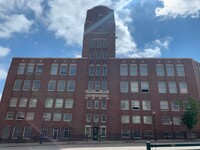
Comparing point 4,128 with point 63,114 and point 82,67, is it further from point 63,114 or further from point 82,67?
point 82,67

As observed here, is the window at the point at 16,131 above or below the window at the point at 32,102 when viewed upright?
below

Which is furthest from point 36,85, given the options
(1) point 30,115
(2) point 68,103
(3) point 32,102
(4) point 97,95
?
(4) point 97,95

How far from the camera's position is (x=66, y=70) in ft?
134

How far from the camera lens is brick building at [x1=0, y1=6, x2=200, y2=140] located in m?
35.5

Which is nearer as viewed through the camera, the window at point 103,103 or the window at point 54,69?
the window at point 103,103

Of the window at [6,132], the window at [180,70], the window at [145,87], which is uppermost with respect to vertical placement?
the window at [180,70]

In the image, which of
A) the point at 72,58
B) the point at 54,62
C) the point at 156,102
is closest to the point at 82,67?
the point at 72,58

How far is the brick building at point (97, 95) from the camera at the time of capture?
3550 cm

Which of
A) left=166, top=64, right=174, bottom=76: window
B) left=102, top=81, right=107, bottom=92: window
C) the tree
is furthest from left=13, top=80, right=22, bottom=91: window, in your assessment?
the tree

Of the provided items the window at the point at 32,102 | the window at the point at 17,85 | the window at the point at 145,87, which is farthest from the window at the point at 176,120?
the window at the point at 17,85

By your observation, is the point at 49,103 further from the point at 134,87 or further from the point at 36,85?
the point at 134,87

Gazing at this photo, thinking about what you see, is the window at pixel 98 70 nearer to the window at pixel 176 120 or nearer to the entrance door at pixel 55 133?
the entrance door at pixel 55 133

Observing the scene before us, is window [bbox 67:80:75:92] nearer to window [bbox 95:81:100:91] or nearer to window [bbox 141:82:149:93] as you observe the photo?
window [bbox 95:81:100:91]

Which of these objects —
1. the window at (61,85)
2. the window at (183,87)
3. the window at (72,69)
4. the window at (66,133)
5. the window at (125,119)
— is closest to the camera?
the window at (66,133)
